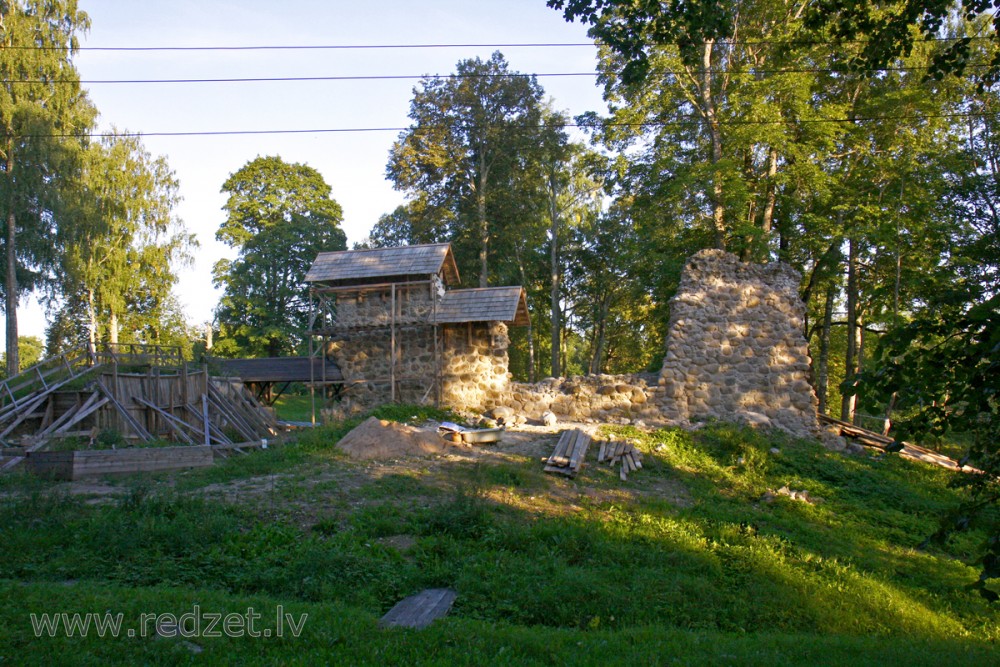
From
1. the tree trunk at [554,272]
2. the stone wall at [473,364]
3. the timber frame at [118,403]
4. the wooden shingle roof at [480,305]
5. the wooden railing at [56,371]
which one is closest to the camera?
the timber frame at [118,403]

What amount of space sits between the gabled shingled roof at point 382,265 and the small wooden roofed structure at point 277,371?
250 cm

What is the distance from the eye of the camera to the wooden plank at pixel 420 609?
20.1 ft

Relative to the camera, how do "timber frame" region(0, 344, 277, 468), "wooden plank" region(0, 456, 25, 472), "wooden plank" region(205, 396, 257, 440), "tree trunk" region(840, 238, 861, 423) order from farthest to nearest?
"tree trunk" region(840, 238, 861, 423)
"wooden plank" region(205, 396, 257, 440)
"timber frame" region(0, 344, 277, 468)
"wooden plank" region(0, 456, 25, 472)

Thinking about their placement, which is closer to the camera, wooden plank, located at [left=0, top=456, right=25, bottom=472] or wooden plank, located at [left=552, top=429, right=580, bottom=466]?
wooden plank, located at [left=0, top=456, right=25, bottom=472]

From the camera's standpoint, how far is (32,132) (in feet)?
75.2

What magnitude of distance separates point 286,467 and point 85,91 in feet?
75.5

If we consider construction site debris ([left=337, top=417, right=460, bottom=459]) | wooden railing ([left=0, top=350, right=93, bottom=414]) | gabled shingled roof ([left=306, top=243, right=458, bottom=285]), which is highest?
gabled shingled roof ([left=306, top=243, right=458, bottom=285])

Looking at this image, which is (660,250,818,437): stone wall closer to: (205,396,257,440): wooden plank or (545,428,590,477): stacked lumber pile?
(545,428,590,477): stacked lumber pile

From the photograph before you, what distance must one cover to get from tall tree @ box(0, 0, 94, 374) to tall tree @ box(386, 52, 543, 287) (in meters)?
12.4

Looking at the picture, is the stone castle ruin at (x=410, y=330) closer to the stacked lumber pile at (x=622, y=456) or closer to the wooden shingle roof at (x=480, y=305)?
the wooden shingle roof at (x=480, y=305)

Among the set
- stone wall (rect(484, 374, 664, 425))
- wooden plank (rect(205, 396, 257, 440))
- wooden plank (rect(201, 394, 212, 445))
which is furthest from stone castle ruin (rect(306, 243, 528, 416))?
wooden plank (rect(201, 394, 212, 445))

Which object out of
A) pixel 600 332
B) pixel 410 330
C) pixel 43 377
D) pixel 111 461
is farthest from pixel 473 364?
pixel 600 332

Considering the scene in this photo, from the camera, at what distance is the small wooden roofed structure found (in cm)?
2034

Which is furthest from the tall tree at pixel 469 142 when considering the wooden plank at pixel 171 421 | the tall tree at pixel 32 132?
the wooden plank at pixel 171 421
